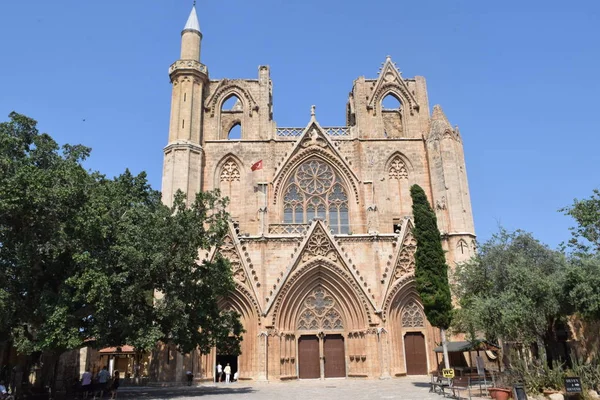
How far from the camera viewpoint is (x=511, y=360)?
17.7m

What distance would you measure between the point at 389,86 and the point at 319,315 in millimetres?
15916

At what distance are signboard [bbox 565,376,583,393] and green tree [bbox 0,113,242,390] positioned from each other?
11.7m

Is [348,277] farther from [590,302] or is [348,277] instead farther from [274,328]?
[590,302]

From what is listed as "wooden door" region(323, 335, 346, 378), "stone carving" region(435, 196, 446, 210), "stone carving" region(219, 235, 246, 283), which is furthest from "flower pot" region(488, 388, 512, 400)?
"stone carving" region(435, 196, 446, 210)

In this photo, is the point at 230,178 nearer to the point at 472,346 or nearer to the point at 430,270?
the point at 430,270

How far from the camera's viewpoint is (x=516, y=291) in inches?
664

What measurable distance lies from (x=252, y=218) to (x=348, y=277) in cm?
688

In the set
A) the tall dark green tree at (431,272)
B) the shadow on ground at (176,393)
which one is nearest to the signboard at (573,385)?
the tall dark green tree at (431,272)

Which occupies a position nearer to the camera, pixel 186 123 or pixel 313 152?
pixel 186 123

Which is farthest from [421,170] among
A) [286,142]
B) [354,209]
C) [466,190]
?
[286,142]

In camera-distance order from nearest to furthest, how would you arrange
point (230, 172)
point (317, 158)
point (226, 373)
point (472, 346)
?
point (472, 346) → point (226, 373) → point (230, 172) → point (317, 158)

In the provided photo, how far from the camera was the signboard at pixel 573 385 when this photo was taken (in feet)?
40.4

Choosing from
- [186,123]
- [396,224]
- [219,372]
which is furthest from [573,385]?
[186,123]

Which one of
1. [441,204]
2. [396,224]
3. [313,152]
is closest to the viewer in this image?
[441,204]
